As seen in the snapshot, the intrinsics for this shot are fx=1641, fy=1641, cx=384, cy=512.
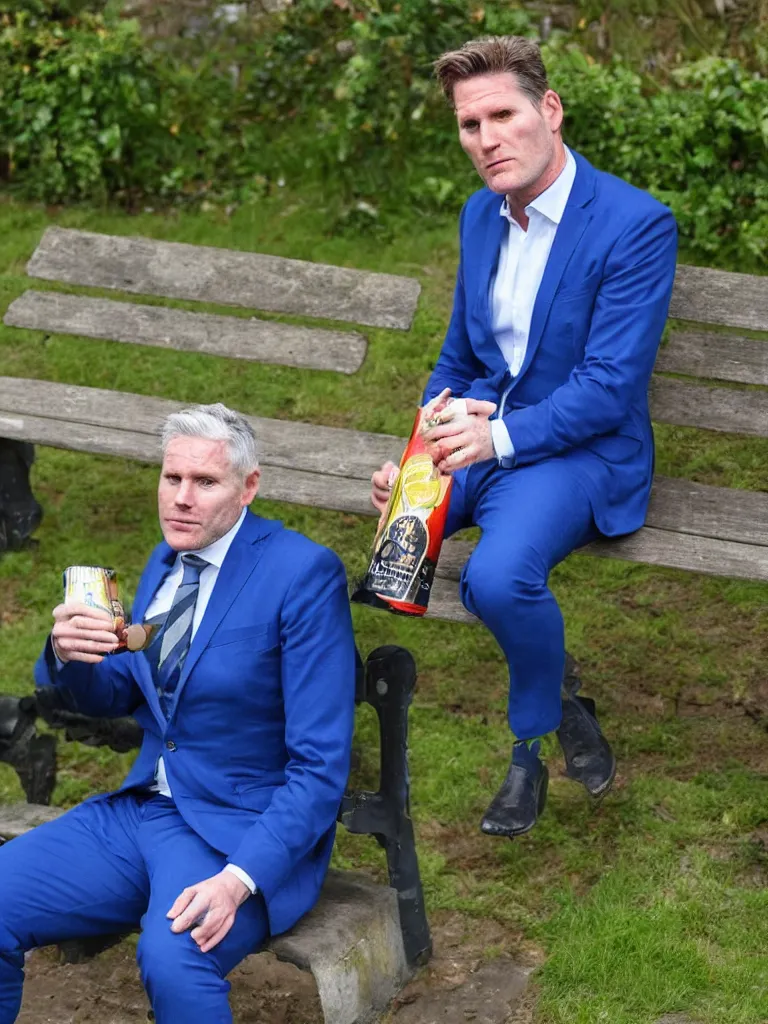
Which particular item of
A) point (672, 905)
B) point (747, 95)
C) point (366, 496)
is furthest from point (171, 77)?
point (672, 905)

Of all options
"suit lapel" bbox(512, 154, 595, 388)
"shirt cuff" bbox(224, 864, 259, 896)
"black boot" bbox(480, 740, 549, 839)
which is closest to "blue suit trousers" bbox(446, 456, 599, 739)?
"black boot" bbox(480, 740, 549, 839)

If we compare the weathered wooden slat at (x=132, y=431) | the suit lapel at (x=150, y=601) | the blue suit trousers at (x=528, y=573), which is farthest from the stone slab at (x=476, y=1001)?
the weathered wooden slat at (x=132, y=431)

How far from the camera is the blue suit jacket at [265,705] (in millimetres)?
A: 3719

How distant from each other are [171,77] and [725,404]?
3885mm

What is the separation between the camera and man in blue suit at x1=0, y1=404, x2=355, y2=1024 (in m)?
3.64

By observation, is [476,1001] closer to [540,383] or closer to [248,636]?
[248,636]

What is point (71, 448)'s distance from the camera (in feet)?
18.9

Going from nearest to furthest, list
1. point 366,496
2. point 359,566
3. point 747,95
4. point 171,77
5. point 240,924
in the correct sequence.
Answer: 1. point 240,924
2. point 366,496
3. point 359,566
4. point 747,95
5. point 171,77

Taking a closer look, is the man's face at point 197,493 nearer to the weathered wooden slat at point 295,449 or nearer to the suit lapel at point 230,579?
the suit lapel at point 230,579

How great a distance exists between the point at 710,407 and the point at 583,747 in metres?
1.32

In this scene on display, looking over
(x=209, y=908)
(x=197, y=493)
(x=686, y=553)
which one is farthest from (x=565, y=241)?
(x=209, y=908)

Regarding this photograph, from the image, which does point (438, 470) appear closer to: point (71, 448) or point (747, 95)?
point (71, 448)

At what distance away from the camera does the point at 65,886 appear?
12.3 feet

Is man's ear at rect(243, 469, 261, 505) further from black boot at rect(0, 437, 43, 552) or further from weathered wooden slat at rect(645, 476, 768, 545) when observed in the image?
black boot at rect(0, 437, 43, 552)
